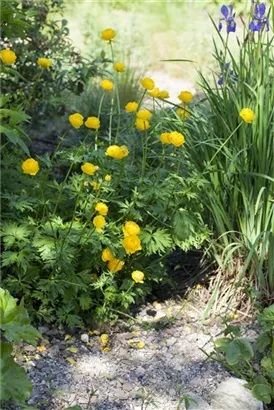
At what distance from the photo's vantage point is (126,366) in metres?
2.84

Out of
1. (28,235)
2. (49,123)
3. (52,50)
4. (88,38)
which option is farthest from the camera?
(88,38)

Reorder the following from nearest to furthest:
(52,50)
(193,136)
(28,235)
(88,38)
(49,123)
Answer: (28,235)
(193,136)
(52,50)
(49,123)
(88,38)

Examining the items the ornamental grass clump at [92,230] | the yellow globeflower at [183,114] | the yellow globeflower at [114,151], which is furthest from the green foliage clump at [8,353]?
the yellow globeflower at [183,114]

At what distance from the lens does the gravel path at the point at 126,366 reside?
2592mm

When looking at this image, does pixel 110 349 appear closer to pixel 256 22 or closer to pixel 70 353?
pixel 70 353

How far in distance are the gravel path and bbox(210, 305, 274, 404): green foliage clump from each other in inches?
3.3

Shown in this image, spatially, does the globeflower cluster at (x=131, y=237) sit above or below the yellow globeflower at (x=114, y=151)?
below

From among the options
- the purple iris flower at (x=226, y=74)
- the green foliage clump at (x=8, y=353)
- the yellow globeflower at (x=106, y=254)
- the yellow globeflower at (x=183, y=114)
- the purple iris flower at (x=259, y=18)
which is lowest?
the yellow globeflower at (x=106, y=254)

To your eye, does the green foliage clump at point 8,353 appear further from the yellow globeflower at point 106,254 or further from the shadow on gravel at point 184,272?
the shadow on gravel at point 184,272

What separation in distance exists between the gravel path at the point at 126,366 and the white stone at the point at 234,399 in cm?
7

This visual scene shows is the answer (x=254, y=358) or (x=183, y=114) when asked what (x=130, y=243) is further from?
(x=183, y=114)

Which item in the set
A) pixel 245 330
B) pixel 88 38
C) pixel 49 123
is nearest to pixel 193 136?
pixel 245 330

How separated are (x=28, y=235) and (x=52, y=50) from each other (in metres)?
1.91

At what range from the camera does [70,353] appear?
2.85 metres
